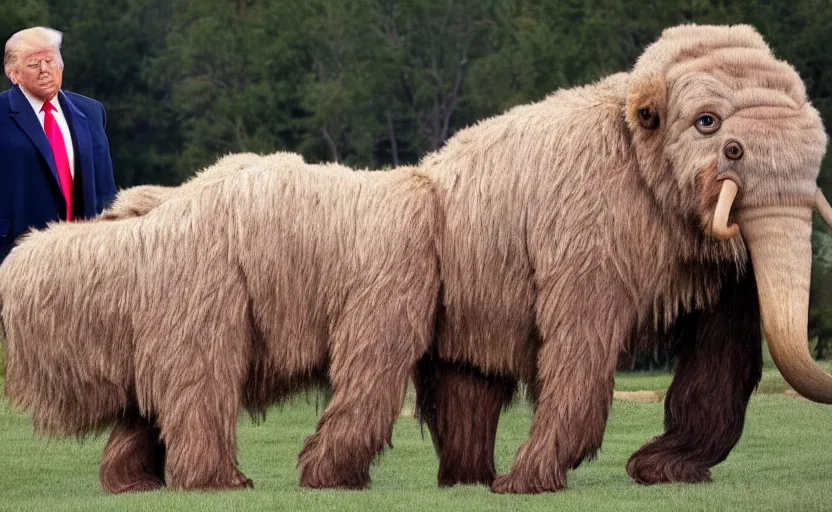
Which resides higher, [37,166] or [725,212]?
[725,212]

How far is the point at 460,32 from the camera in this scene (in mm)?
51531

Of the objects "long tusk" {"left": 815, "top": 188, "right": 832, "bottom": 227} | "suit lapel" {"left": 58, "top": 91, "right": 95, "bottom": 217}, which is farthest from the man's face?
"long tusk" {"left": 815, "top": 188, "right": 832, "bottom": 227}

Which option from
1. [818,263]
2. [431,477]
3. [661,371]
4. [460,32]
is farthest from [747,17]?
[460,32]

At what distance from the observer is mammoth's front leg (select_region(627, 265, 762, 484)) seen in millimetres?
9383

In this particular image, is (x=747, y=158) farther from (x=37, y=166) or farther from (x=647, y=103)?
(x=37, y=166)

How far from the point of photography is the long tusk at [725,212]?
8625mm

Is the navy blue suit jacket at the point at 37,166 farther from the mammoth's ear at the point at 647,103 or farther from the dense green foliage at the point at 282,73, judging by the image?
the dense green foliage at the point at 282,73

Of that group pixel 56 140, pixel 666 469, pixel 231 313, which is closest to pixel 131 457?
pixel 231 313

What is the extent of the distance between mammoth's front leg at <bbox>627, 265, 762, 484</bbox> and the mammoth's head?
0.62 meters

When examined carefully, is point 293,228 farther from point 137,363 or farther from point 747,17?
point 747,17

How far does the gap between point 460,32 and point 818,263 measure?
107 ft

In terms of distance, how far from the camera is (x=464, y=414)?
9844 millimetres

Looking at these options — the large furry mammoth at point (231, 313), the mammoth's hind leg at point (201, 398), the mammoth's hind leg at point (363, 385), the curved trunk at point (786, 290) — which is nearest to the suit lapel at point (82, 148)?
the large furry mammoth at point (231, 313)

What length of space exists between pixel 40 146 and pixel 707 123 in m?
3.62
